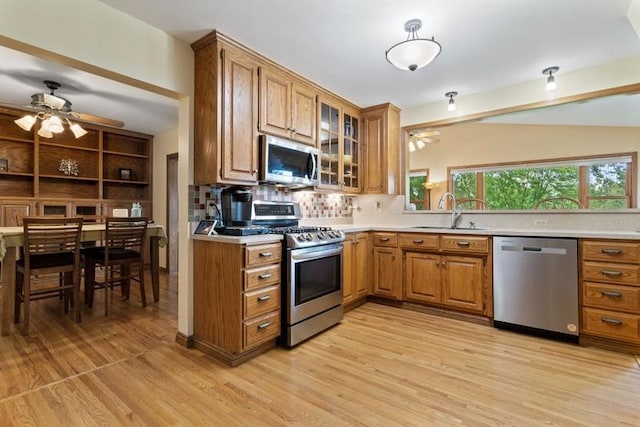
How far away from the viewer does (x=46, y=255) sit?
3059 millimetres

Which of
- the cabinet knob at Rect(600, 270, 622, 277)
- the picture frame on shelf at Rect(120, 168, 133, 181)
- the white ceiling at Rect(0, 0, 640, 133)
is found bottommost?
the cabinet knob at Rect(600, 270, 622, 277)

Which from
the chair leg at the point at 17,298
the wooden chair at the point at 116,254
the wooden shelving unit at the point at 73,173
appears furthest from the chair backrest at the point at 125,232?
the wooden shelving unit at the point at 73,173

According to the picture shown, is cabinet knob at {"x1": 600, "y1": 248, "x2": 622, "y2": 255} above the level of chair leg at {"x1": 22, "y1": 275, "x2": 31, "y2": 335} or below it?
above

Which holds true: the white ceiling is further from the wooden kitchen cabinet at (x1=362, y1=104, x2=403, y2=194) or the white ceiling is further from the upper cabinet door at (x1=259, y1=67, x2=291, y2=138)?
the wooden kitchen cabinet at (x1=362, y1=104, x2=403, y2=194)

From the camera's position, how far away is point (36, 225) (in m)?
2.75

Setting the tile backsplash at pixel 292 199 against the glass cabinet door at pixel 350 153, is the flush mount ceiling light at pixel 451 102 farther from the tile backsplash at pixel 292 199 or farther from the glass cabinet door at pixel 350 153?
the tile backsplash at pixel 292 199

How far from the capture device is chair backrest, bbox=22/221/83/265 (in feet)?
8.89

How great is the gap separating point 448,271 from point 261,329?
75.5 inches

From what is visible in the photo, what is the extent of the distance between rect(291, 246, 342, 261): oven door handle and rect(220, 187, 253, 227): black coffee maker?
56cm

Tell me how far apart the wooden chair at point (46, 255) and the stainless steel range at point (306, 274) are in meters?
1.76

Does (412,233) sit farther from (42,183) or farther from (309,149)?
(42,183)

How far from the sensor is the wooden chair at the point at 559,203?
326 centimetres

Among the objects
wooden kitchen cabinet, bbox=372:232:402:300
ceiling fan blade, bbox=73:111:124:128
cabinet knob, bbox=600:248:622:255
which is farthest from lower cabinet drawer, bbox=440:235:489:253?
ceiling fan blade, bbox=73:111:124:128

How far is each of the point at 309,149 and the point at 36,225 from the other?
8.26ft
